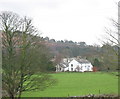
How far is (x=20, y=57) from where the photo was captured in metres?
20.4

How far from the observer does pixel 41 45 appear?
20984 mm

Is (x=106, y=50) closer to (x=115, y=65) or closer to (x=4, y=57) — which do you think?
(x=115, y=65)

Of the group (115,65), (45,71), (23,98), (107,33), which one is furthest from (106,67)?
(23,98)

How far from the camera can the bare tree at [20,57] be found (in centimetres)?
2009

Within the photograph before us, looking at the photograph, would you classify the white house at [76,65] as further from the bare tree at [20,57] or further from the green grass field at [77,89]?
the bare tree at [20,57]

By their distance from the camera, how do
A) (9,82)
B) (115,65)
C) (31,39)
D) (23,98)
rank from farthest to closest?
(23,98) < (31,39) < (9,82) < (115,65)

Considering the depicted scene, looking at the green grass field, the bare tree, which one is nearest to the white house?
the green grass field

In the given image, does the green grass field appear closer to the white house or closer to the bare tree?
the bare tree

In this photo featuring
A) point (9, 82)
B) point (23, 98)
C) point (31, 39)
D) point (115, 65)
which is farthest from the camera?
point (23, 98)

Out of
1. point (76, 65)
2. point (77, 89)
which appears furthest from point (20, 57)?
point (76, 65)

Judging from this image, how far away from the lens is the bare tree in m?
20.1

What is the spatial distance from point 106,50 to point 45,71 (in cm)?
727

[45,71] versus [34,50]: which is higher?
[34,50]

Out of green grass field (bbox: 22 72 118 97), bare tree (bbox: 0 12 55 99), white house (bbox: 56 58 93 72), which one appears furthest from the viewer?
white house (bbox: 56 58 93 72)
